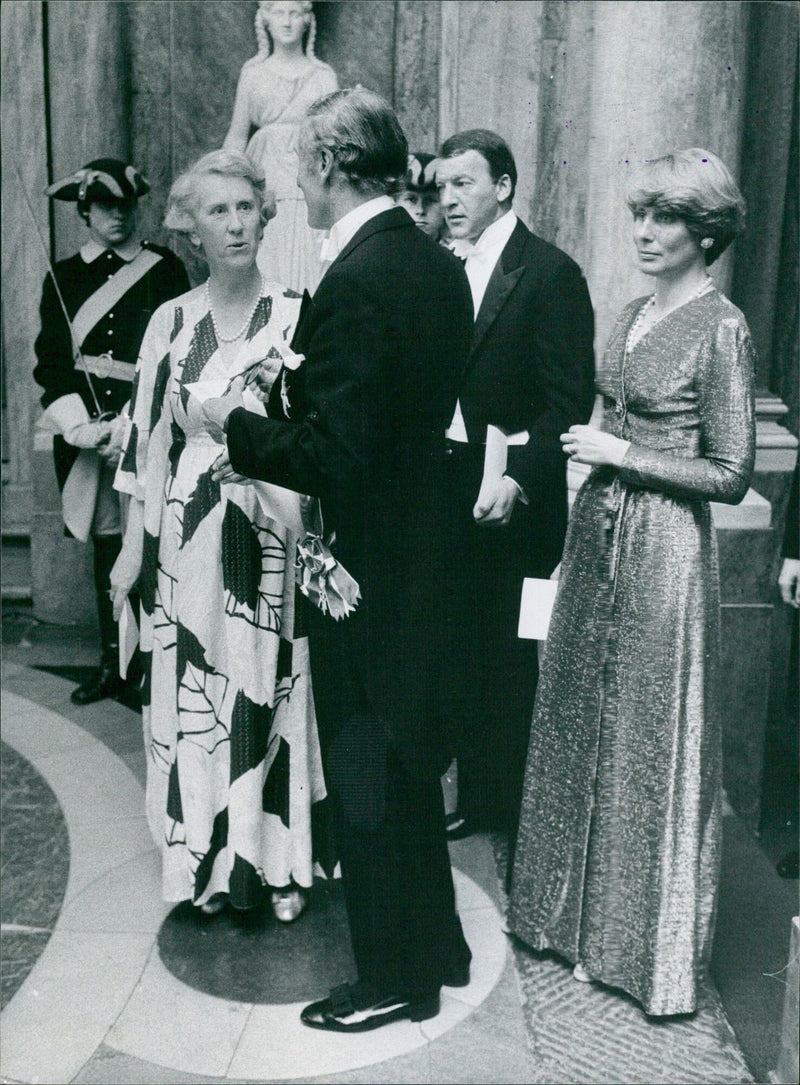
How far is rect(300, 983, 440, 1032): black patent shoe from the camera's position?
10.3 ft

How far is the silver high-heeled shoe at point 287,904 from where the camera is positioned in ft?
12.0

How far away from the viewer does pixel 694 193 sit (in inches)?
118

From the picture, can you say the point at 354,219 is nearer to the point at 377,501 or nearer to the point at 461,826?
the point at 377,501

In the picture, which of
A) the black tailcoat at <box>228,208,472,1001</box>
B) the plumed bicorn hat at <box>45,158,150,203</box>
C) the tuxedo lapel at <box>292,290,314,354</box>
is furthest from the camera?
the plumed bicorn hat at <box>45,158,150,203</box>

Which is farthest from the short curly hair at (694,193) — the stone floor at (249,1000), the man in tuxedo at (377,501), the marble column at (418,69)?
the marble column at (418,69)

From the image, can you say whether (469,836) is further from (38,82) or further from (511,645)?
(38,82)

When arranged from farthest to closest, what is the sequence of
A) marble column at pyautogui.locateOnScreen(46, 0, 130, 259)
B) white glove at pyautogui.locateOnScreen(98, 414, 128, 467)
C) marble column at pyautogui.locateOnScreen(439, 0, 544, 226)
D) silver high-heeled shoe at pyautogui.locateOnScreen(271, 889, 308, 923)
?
marble column at pyautogui.locateOnScreen(46, 0, 130, 259) → marble column at pyautogui.locateOnScreen(439, 0, 544, 226) → white glove at pyautogui.locateOnScreen(98, 414, 128, 467) → silver high-heeled shoe at pyautogui.locateOnScreen(271, 889, 308, 923)

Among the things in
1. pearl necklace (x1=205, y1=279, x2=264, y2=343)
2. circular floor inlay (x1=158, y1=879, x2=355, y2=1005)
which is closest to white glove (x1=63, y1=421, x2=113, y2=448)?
pearl necklace (x1=205, y1=279, x2=264, y2=343)

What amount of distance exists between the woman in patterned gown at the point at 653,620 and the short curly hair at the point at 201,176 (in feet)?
3.25

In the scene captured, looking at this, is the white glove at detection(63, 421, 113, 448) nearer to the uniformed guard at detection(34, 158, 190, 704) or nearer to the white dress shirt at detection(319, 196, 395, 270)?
the uniformed guard at detection(34, 158, 190, 704)

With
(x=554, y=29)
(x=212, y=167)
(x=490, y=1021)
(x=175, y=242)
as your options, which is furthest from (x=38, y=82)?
(x=490, y=1021)

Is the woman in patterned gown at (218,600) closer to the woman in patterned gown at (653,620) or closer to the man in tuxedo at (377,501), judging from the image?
the man in tuxedo at (377,501)

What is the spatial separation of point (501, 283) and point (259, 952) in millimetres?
1931

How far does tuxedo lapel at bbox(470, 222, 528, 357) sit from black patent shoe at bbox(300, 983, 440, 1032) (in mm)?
1754
